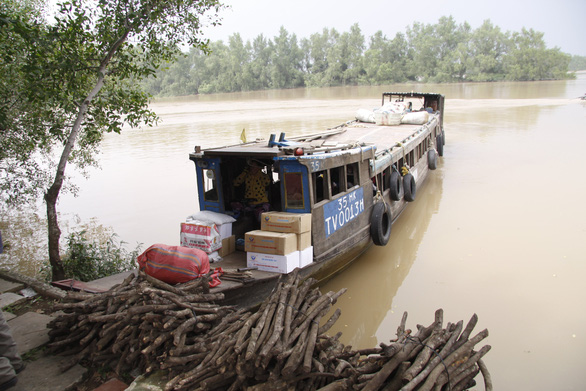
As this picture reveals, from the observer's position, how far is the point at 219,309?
410 centimetres

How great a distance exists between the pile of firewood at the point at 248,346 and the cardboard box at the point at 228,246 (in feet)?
4.66

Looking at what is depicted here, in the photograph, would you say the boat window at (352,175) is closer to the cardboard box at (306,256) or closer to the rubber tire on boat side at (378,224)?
the rubber tire on boat side at (378,224)

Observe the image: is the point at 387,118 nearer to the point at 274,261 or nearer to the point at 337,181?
the point at 337,181

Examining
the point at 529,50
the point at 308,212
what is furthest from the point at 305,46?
the point at 308,212

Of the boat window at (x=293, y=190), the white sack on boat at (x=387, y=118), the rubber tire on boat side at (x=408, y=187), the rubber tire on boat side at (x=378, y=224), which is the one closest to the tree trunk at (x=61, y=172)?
the boat window at (x=293, y=190)

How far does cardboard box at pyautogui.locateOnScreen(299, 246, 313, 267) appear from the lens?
5.30 m

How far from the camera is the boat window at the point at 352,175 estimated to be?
21.8ft

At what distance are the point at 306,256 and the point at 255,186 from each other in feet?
5.09

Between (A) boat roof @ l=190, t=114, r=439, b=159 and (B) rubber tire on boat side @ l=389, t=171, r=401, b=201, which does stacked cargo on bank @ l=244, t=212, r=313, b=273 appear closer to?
(A) boat roof @ l=190, t=114, r=439, b=159

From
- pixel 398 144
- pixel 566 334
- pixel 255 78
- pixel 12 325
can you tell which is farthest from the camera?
pixel 255 78

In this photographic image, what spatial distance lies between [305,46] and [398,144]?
222 ft

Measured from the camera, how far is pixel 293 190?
5547 mm

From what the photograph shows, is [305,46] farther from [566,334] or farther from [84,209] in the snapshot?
[566,334]

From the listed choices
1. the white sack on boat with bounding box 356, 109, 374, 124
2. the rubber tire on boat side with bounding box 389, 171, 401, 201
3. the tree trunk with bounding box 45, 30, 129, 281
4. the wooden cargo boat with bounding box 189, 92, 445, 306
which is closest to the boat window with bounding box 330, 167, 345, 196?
the wooden cargo boat with bounding box 189, 92, 445, 306
